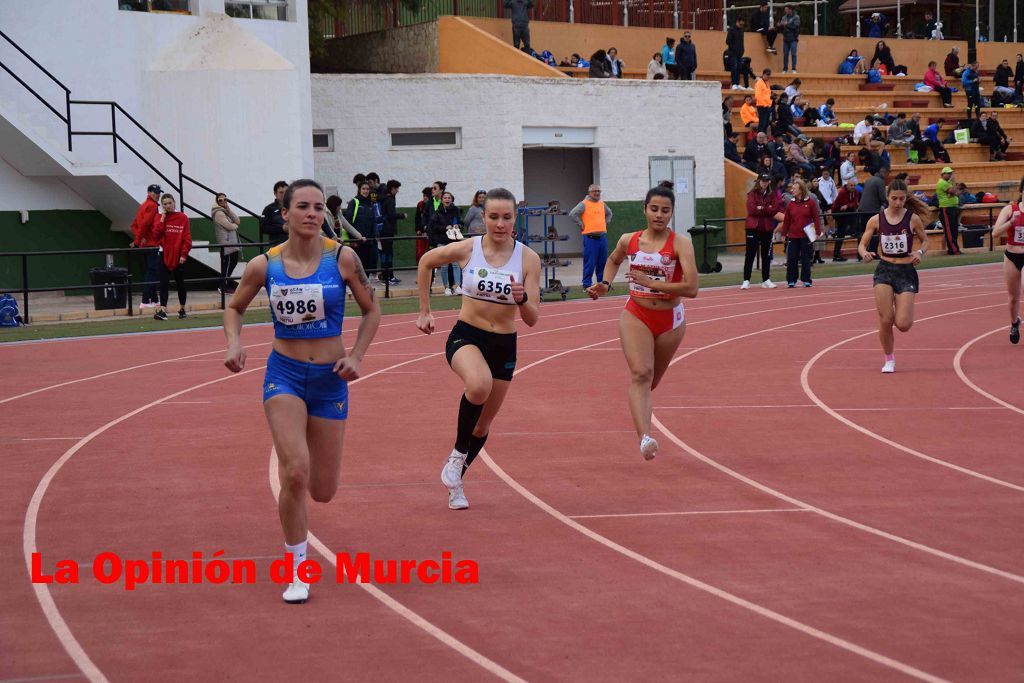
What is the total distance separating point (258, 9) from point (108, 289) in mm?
8772

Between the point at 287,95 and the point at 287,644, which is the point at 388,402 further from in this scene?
the point at 287,95

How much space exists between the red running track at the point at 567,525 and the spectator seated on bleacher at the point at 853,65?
104 ft

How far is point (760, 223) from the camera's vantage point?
25.7 meters

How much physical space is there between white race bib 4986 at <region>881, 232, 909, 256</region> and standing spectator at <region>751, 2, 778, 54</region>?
31.0 meters

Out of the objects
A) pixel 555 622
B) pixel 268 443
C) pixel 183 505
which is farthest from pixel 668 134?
pixel 555 622

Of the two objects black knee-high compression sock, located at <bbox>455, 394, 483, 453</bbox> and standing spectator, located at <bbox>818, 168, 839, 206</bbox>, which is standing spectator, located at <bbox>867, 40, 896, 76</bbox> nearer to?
standing spectator, located at <bbox>818, 168, 839, 206</bbox>

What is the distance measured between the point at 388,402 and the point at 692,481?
474cm

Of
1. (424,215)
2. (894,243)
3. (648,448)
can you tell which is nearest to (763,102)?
(424,215)

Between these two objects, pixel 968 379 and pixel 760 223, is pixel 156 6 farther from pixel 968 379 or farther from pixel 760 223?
pixel 968 379

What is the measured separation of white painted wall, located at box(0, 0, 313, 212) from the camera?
26516 millimetres

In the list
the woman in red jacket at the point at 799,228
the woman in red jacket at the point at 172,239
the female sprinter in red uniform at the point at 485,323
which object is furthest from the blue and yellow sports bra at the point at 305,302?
the woman in red jacket at the point at 799,228

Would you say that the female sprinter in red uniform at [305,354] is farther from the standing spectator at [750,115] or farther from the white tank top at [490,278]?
the standing spectator at [750,115]

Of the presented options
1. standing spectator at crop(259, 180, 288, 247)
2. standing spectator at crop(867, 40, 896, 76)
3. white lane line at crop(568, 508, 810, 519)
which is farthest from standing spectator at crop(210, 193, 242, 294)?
standing spectator at crop(867, 40, 896, 76)

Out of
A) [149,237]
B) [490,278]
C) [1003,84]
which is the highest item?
[1003,84]
